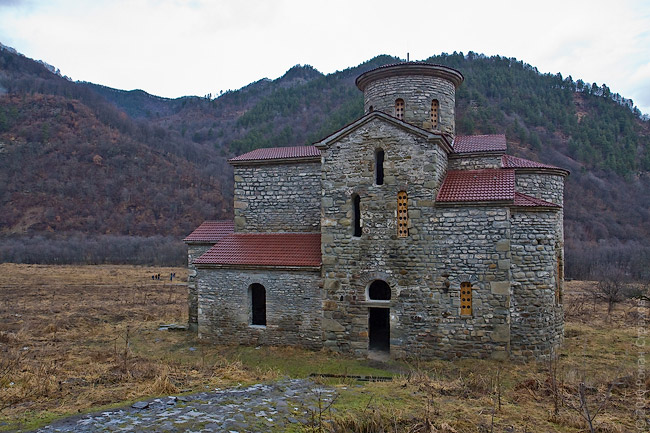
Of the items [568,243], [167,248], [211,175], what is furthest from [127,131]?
[568,243]

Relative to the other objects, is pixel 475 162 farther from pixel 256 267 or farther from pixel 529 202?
pixel 256 267

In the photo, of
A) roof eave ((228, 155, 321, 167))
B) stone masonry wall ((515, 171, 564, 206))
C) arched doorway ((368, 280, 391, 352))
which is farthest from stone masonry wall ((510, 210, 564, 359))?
roof eave ((228, 155, 321, 167))

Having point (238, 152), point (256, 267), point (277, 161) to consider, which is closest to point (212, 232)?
point (256, 267)

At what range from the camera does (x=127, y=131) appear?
8044cm

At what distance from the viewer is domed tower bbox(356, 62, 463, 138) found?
50.5 feet

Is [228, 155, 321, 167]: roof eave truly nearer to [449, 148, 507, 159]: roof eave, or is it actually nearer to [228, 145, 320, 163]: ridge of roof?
[228, 145, 320, 163]: ridge of roof

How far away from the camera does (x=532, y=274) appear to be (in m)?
12.5

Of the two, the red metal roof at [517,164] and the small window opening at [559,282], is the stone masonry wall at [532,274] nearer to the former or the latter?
the small window opening at [559,282]

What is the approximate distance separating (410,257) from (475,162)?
13.2 feet

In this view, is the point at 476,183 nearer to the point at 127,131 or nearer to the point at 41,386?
the point at 41,386

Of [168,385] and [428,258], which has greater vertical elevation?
[428,258]

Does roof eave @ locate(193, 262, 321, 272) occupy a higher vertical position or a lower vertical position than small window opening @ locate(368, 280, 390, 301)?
higher

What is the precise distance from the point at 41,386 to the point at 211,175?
69.4 m

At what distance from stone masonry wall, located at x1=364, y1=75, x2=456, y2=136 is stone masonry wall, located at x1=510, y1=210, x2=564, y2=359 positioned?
4.73 meters
